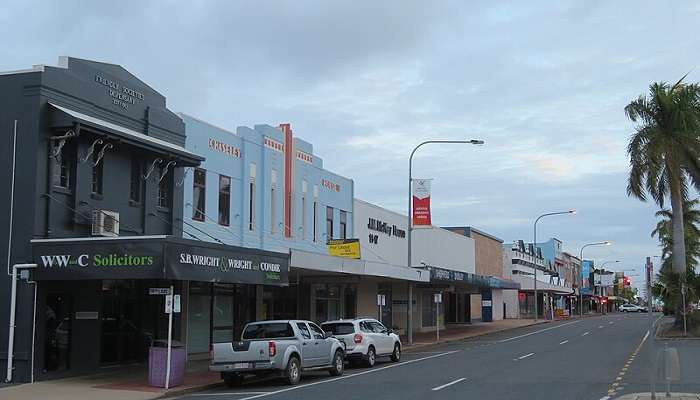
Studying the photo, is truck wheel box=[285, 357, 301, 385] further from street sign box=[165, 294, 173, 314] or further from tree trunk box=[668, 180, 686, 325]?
tree trunk box=[668, 180, 686, 325]

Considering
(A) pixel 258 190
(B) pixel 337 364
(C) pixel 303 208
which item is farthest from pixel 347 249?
(B) pixel 337 364

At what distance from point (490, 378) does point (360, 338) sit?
5568mm

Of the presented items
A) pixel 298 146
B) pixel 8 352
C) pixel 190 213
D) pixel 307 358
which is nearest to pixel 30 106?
pixel 8 352

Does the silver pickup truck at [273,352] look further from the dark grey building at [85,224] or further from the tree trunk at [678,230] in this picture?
the tree trunk at [678,230]

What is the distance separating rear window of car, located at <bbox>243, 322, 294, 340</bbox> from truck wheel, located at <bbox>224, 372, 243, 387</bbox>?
96 centimetres

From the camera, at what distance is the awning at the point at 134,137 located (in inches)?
794

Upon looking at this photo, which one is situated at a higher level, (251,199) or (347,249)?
(251,199)

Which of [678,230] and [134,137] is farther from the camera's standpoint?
[678,230]

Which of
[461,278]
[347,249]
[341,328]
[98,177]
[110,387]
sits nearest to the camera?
[110,387]

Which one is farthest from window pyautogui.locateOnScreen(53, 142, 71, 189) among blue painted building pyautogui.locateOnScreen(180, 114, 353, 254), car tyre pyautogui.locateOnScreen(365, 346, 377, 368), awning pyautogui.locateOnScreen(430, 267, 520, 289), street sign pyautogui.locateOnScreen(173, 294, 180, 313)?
awning pyautogui.locateOnScreen(430, 267, 520, 289)

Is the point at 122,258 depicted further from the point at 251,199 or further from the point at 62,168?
the point at 251,199

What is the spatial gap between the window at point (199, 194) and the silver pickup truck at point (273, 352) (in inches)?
293

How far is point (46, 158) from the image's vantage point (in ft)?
65.2

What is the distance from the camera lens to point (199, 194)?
89.5 feet
